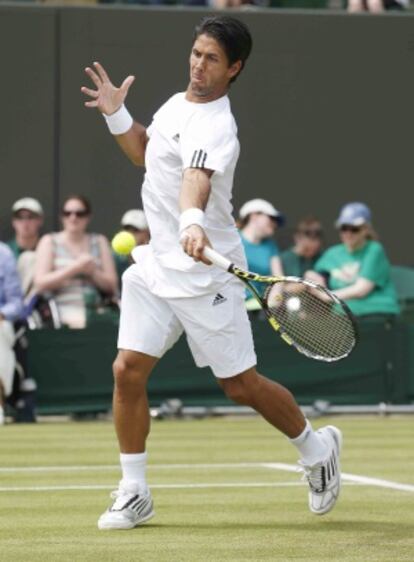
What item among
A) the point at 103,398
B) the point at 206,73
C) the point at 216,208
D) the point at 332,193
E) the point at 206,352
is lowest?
the point at 103,398

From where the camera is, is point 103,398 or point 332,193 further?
point 332,193

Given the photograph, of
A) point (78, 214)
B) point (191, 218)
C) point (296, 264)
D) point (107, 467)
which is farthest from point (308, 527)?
point (296, 264)

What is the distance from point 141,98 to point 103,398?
172 inches

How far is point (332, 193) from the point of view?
18.1 meters

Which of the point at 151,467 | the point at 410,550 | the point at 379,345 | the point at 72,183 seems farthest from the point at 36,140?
the point at 410,550

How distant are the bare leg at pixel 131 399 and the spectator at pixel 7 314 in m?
6.56

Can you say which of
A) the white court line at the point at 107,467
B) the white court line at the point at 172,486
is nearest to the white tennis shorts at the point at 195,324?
the white court line at the point at 172,486

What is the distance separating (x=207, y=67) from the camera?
7145 mm

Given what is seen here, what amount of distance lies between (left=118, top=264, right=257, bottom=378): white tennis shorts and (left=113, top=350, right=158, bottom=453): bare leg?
5 cm

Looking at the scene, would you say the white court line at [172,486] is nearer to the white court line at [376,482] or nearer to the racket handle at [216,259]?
the white court line at [376,482]

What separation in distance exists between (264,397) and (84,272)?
7424mm

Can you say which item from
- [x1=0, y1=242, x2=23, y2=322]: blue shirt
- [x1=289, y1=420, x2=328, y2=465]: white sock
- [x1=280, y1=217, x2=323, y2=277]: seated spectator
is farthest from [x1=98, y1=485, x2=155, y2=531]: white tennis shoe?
[x1=280, y1=217, x2=323, y2=277]: seated spectator

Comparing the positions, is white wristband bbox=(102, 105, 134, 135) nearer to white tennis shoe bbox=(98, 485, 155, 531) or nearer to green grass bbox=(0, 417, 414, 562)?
white tennis shoe bbox=(98, 485, 155, 531)

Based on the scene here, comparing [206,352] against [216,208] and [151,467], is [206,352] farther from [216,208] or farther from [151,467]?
[151,467]
